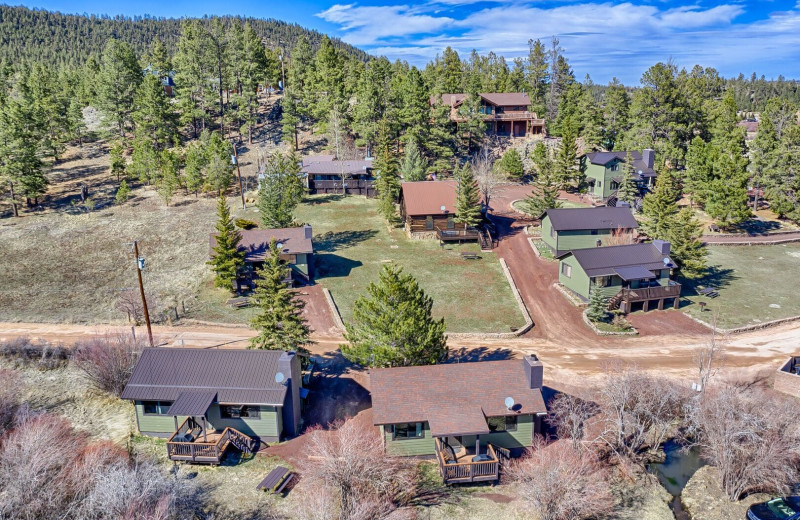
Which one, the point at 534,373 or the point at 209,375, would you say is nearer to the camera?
the point at 534,373

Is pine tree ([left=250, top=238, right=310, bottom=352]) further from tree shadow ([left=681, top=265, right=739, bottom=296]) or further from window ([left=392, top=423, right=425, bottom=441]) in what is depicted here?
tree shadow ([left=681, top=265, right=739, bottom=296])

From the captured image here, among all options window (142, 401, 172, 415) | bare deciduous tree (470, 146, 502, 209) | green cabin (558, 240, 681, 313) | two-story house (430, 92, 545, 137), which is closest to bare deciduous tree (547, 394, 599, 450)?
green cabin (558, 240, 681, 313)

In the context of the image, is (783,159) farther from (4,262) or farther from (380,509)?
(4,262)

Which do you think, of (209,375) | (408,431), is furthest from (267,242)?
(408,431)

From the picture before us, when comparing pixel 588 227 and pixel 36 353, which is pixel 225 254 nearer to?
pixel 36 353

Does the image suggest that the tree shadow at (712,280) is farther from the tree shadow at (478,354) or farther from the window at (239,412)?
the window at (239,412)

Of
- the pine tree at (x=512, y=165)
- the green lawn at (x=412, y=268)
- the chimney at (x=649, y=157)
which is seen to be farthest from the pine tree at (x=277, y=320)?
the chimney at (x=649, y=157)
